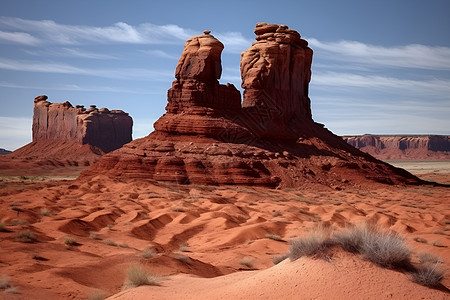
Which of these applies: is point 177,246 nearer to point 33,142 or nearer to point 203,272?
point 203,272

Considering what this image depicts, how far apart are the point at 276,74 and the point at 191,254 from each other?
135ft

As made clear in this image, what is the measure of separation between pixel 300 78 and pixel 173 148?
80.4 feet

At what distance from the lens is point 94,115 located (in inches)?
3671

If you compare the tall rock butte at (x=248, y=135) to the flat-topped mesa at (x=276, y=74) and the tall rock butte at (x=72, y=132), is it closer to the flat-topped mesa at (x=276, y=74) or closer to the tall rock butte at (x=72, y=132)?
the flat-topped mesa at (x=276, y=74)

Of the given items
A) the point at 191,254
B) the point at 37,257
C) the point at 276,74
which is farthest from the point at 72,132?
the point at 37,257

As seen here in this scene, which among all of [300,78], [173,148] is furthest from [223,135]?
[300,78]

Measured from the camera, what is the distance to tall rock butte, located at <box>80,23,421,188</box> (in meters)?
34.1

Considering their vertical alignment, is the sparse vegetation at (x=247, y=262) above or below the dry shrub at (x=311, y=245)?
below

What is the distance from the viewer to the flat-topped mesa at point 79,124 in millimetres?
91000

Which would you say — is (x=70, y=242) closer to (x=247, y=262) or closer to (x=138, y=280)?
(x=247, y=262)

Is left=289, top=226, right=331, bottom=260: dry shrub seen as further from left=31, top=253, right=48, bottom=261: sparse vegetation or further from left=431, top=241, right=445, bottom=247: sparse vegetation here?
left=431, top=241, right=445, bottom=247: sparse vegetation

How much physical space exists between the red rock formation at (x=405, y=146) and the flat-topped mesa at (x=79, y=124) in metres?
80.8

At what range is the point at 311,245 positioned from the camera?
5727 millimetres

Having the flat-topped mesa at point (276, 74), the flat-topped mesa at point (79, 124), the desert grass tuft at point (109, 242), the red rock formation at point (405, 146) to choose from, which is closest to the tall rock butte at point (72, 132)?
the flat-topped mesa at point (79, 124)
